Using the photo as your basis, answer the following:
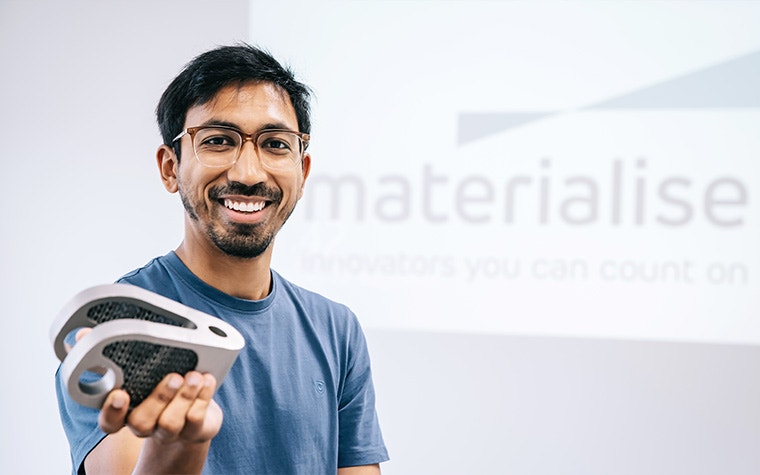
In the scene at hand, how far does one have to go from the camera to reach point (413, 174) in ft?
8.38

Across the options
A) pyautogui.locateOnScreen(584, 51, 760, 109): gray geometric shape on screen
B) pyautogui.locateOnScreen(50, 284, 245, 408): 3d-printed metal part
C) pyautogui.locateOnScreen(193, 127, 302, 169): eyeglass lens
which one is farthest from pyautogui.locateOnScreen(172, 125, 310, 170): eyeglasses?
pyautogui.locateOnScreen(584, 51, 760, 109): gray geometric shape on screen

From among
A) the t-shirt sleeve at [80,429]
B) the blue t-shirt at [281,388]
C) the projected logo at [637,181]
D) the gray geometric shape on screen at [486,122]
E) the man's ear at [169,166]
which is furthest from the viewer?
the gray geometric shape on screen at [486,122]

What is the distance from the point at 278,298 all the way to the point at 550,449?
1.46m

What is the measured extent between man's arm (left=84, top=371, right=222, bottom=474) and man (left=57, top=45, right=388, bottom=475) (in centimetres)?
26

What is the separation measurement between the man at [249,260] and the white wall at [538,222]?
1201 millimetres

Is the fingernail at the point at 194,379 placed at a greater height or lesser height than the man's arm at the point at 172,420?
greater

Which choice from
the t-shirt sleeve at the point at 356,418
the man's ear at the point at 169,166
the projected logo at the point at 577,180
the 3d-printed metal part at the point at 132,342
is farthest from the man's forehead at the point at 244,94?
the projected logo at the point at 577,180

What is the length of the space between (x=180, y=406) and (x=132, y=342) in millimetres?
86

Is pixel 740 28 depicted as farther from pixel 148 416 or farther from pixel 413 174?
pixel 148 416

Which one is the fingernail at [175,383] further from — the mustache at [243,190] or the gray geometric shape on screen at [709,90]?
the gray geometric shape on screen at [709,90]

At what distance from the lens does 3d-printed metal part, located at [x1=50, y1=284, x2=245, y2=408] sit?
761mm

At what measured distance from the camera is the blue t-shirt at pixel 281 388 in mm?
1193

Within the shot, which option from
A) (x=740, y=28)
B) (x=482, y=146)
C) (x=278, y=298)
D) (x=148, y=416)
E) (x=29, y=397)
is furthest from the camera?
(x=29, y=397)

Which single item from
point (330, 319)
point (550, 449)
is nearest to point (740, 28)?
point (550, 449)
